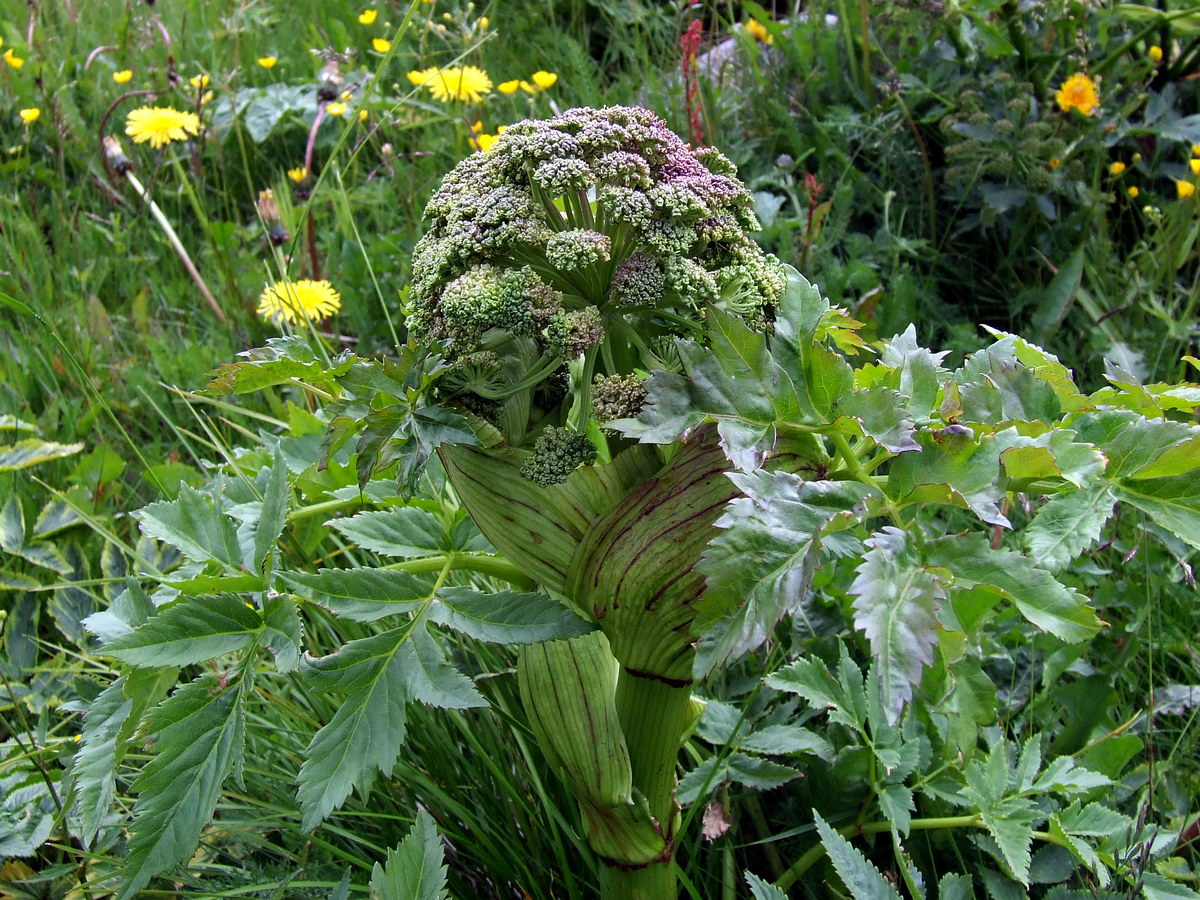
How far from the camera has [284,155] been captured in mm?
3807

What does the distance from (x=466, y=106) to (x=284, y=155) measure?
2.46 feet

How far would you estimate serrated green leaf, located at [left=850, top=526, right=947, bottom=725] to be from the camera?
878 mm

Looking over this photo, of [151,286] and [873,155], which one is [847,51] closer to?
[873,155]

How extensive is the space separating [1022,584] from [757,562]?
0.82 ft

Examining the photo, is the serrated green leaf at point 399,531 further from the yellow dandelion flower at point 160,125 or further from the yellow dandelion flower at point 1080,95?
the yellow dandelion flower at point 1080,95

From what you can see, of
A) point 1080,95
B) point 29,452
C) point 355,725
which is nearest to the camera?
point 355,725

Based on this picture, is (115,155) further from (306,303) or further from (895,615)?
(895,615)

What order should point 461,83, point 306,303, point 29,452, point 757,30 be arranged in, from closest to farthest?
point 29,452 → point 306,303 → point 461,83 → point 757,30

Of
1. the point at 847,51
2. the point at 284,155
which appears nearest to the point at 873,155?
the point at 847,51

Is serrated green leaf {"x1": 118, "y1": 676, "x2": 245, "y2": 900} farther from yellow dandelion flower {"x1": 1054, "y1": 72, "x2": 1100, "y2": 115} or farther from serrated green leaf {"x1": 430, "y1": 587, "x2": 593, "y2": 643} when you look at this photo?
yellow dandelion flower {"x1": 1054, "y1": 72, "x2": 1100, "y2": 115}

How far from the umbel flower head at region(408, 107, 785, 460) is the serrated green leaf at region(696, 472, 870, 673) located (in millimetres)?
178

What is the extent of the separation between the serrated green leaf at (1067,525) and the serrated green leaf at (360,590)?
674 mm

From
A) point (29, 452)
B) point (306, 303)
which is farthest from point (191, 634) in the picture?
point (306, 303)

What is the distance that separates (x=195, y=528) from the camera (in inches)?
53.1
